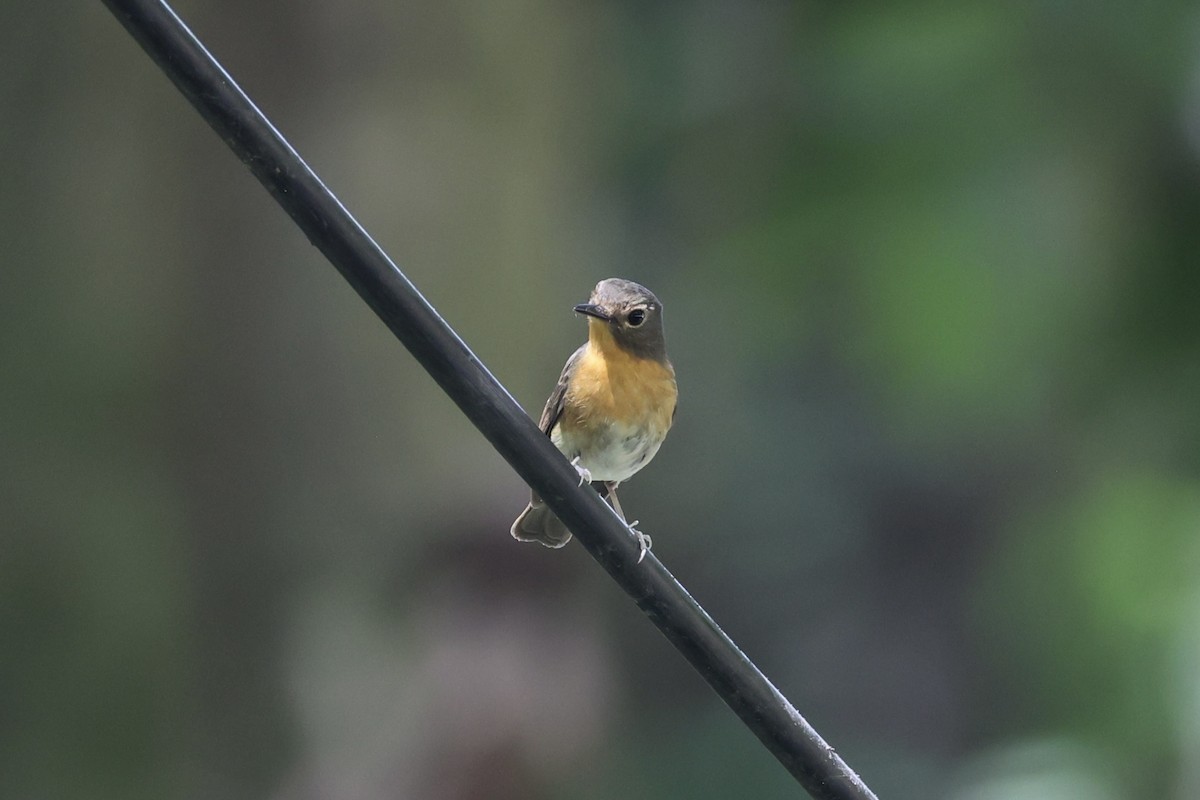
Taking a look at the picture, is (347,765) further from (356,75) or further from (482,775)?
(356,75)

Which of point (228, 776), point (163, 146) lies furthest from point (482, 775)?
point (163, 146)

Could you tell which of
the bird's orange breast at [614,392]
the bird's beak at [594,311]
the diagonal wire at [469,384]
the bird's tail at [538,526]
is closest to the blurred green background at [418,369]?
the bird's tail at [538,526]

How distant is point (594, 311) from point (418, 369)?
2.53 metres

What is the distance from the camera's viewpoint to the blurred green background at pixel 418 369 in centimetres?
593

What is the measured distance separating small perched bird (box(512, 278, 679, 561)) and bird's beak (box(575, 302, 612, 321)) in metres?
0.02

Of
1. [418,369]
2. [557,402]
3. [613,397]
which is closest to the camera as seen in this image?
[613,397]

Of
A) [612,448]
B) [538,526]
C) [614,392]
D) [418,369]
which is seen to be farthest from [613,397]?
[418,369]

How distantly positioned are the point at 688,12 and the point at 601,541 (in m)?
6.54

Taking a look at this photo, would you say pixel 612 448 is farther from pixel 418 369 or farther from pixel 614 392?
pixel 418 369

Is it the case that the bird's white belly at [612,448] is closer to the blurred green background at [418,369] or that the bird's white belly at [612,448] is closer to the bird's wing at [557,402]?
the bird's wing at [557,402]

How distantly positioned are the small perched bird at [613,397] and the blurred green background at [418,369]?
75.1 inches

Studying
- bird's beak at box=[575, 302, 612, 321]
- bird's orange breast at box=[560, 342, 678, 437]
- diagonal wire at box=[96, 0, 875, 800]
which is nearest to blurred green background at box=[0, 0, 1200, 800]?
bird's orange breast at box=[560, 342, 678, 437]

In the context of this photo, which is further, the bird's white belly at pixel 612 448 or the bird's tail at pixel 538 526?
the bird's tail at pixel 538 526

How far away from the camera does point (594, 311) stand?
3959mm
